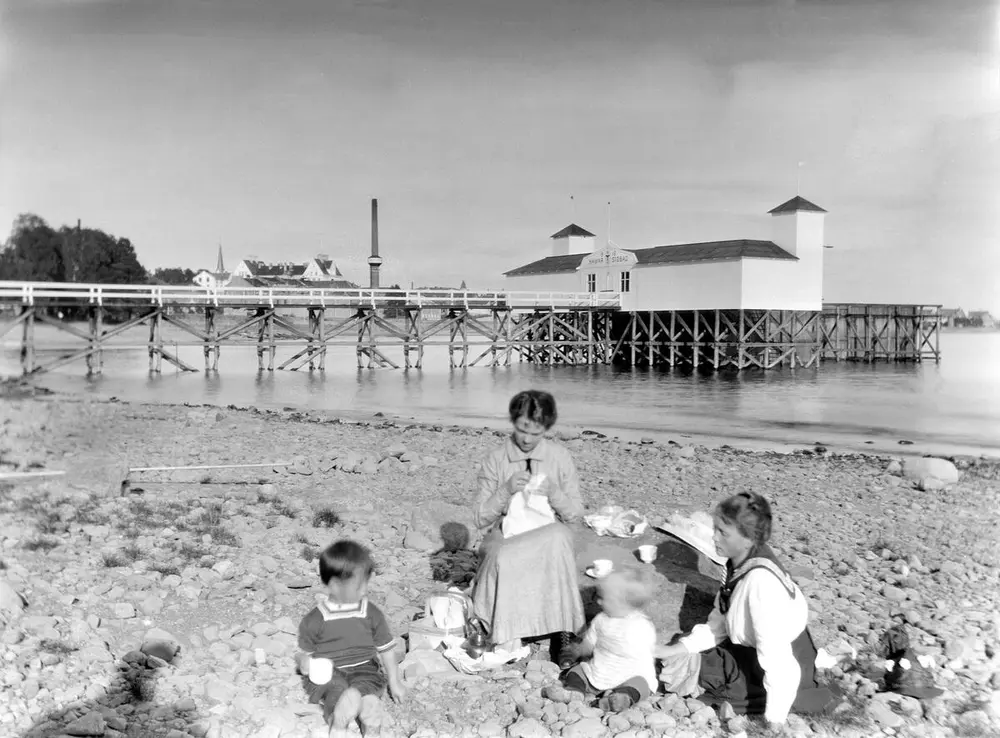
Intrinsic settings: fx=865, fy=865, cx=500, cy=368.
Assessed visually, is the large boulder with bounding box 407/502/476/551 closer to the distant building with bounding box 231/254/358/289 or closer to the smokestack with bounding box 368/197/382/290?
the smokestack with bounding box 368/197/382/290

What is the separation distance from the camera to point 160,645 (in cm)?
400

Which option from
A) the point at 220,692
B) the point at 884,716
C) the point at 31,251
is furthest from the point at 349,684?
the point at 31,251

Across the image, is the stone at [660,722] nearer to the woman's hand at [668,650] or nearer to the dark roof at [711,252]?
the woman's hand at [668,650]

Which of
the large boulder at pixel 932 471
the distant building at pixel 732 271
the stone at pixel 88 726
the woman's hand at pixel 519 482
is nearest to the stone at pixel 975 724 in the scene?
the woman's hand at pixel 519 482

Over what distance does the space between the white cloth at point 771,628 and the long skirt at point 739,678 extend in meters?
0.10

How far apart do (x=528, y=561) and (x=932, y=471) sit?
702 centimetres

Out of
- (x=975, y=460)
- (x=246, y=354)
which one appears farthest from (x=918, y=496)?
(x=246, y=354)

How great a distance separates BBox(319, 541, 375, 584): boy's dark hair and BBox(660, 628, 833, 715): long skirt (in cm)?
143

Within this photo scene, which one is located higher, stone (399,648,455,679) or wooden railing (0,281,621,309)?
wooden railing (0,281,621,309)

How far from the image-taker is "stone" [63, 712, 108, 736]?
10.6ft

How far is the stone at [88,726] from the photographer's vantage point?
3230mm

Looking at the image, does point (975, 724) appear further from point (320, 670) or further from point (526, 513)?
point (320, 670)

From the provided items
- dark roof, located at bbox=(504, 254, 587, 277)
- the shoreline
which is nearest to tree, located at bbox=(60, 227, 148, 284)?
the shoreline

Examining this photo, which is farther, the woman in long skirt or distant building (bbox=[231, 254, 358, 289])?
distant building (bbox=[231, 254, 358, 289])
